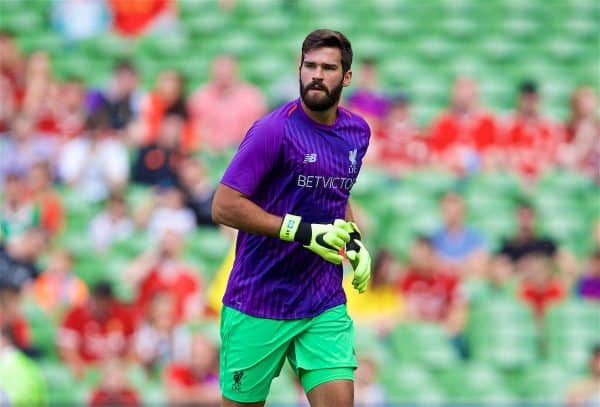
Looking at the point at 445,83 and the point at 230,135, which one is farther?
the point at 445,83

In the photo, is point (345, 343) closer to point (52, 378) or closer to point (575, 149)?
point (52, 378)

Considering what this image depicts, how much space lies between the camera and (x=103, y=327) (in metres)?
9.87

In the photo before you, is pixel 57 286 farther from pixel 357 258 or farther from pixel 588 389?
pixel 357 258

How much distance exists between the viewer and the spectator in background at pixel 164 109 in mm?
11633

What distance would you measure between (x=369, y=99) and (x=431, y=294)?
2.62 metres

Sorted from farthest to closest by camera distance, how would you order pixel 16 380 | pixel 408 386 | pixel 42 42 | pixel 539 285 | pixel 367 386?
pixel 42 42 → pixel 539 285 → pixel 408 386 → pixel 367 386 → pixel 16 380

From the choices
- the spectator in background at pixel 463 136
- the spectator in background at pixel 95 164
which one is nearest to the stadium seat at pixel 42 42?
the spectator in background at pixel 95 164

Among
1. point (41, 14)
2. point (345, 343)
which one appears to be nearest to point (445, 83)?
point (41, 14)

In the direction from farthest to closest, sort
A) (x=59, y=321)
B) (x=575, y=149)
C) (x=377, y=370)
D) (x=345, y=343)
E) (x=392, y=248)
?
(x=575, y=149) → (x=392, y=248) → (x=59, y=321) → (x=377, y=370) → (x=345, y=343)

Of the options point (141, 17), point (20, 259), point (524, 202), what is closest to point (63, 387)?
point (20, 259)

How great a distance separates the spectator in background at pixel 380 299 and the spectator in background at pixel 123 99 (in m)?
3.28

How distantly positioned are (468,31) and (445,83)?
967 mm

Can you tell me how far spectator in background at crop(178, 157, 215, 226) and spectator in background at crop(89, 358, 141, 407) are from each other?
1905 mm

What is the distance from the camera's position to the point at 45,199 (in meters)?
11.2
